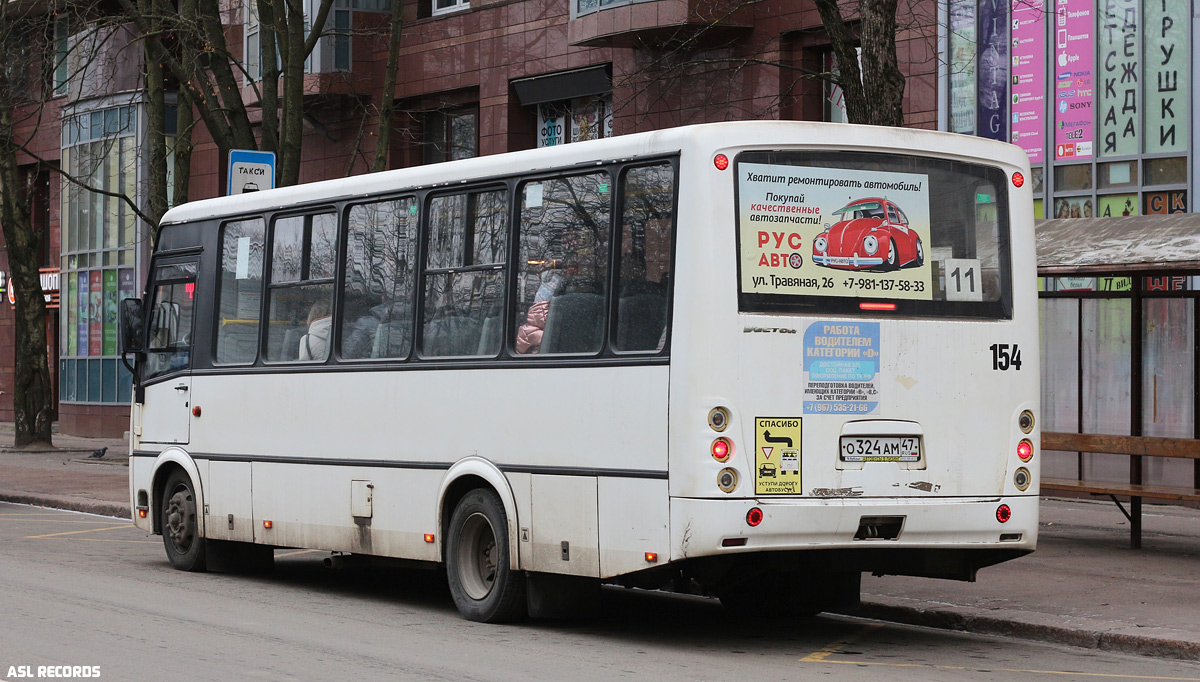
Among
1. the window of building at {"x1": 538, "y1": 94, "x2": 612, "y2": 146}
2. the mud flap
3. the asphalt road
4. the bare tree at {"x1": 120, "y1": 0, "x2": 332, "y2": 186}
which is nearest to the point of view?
the asphalt road

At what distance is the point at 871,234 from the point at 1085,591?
12.4 ft

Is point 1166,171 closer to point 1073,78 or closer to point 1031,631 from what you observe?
point 1073,78

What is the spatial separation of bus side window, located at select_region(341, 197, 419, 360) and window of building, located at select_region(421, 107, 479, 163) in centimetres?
1608

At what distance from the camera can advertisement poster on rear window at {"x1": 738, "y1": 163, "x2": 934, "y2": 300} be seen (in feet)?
29.6

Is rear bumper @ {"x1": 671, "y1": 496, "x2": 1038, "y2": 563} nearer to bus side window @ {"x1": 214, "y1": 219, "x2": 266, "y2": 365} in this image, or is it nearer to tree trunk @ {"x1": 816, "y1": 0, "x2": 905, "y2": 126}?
tree trunk @ {"x1": 816, "y1": 0, "x2": 905, "y2": 126}

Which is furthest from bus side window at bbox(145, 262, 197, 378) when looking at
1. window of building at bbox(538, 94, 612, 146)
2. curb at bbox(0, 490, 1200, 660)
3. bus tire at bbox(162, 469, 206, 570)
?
window of building at bbox(538, 94, 612, 146)

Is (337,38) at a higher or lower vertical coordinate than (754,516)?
higher

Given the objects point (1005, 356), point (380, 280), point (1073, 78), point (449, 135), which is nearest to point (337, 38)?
point (449, 135)

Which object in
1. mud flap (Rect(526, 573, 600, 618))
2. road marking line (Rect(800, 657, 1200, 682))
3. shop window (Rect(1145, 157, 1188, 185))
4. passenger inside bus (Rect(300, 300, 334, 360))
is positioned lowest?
road marking line (Rect(800, 657, 1200, 682))

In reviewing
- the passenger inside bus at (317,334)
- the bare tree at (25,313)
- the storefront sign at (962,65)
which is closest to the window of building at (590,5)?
the storefront sign at (962,65)

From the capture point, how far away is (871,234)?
9250mm

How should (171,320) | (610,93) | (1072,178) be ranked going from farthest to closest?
(610,93) → (1072,178) → (171,320)

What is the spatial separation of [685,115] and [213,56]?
6.46 m

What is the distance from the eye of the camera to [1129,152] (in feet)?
59.0
